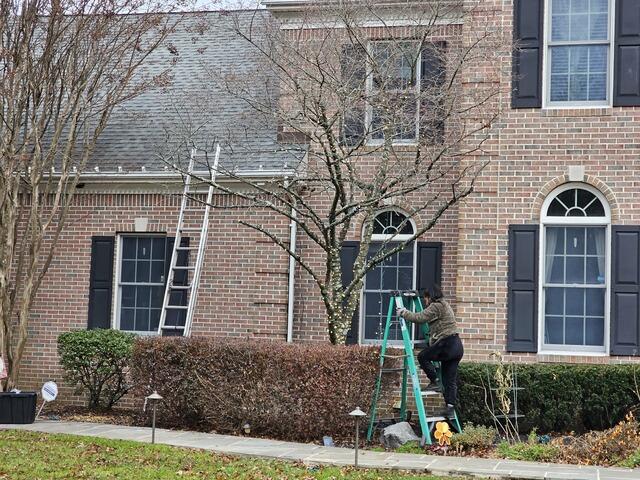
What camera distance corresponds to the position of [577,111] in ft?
46.7

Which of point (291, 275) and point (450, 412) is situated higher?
point (291, 275)

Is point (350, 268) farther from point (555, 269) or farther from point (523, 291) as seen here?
point (555, 269)

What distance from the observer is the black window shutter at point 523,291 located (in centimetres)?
1418

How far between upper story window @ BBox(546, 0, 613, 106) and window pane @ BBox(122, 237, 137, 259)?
7.02m

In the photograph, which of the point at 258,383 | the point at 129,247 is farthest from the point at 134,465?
the point at 129,247

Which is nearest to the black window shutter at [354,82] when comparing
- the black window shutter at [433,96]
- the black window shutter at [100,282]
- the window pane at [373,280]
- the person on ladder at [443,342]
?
the black window shutter at [433,96]

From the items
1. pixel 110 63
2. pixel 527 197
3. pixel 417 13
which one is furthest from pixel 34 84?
pixel 527 197

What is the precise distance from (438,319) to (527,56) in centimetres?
404

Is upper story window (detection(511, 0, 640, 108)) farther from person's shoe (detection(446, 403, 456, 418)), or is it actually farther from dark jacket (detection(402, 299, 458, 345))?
person's shoe (detection(446, 403, 456, 418))

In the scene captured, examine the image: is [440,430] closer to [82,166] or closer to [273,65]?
[273,65]

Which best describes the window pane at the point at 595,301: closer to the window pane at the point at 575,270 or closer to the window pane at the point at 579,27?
the window pane at the point at 575,270

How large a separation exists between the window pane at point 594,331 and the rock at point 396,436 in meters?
3.09

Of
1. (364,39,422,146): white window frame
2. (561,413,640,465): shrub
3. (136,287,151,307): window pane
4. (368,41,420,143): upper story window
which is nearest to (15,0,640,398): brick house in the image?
(364,39,422,146): white window frame

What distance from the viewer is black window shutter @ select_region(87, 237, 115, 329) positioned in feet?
55.0
